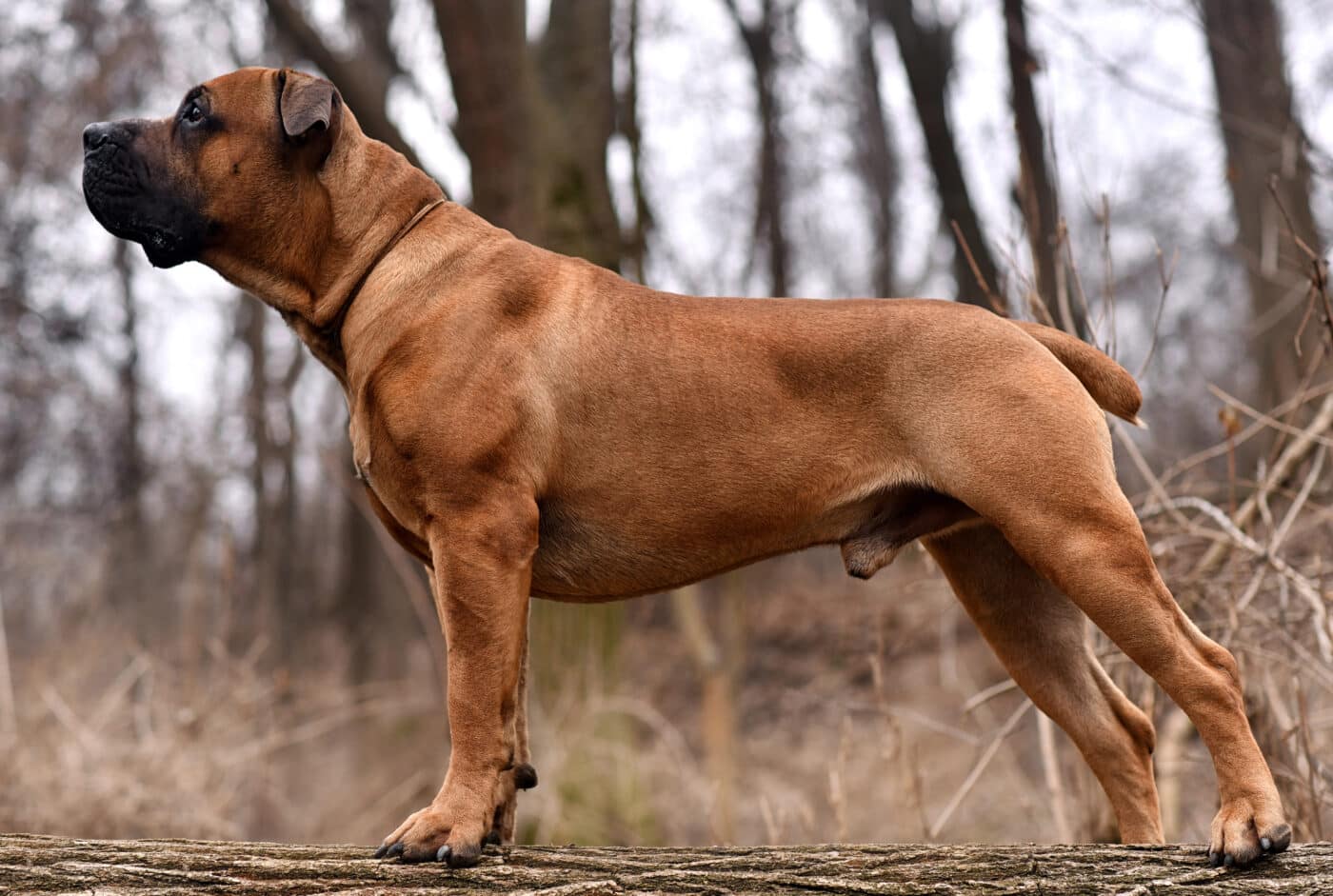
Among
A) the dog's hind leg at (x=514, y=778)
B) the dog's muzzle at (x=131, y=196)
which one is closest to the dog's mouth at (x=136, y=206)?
the dog's muzzle at (x=131, y=196)

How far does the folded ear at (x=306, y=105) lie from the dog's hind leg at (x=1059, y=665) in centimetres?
238

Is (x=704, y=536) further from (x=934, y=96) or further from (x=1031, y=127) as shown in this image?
(x=934, y=96)

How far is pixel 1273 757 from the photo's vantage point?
495 centimetres

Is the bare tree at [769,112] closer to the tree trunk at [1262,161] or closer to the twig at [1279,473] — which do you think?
the tree trunk at [1262,161]

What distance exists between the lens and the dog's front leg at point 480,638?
3.33 m

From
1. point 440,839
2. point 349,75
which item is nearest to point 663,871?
point 440,839

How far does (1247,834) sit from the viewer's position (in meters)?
3.23

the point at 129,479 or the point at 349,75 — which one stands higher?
the point at 349,75

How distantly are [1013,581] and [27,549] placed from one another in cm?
1347

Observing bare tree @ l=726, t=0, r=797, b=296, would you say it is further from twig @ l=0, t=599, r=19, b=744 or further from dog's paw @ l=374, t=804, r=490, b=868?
dog's paw @ l=374, t=804, r=490, b=868

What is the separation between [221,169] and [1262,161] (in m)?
10.8

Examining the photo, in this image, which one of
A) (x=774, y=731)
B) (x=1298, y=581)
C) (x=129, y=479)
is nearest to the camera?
(x=1298, y=581)

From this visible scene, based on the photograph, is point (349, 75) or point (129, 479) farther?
point (129, 479)

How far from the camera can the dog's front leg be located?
3330 millimetres
